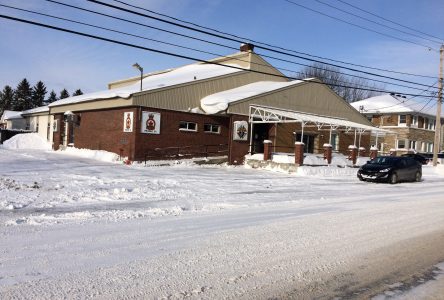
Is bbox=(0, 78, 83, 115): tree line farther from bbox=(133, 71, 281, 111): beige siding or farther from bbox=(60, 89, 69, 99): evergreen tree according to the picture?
bbox=(133, 71, 281, 111): beige siding

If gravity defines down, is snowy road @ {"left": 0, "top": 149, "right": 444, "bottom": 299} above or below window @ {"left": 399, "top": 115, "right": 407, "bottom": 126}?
below

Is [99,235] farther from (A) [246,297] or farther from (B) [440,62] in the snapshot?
(B) [440,62]

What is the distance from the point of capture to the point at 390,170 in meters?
22.5

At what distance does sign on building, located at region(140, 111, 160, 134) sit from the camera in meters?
25.7

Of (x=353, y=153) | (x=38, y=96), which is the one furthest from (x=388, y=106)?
(x=38, y=96)

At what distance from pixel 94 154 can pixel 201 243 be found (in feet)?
74.7

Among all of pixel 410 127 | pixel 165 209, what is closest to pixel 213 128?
pixel 165 209

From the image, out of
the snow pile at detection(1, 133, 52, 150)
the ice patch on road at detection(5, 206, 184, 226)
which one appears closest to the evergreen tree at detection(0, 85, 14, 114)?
the snow pile at detection(1, 133, 52, 150)

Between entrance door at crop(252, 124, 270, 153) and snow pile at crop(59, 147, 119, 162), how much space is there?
959cm

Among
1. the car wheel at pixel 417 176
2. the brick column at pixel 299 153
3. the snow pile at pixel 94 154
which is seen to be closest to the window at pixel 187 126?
the snow pile at pixel 94 154

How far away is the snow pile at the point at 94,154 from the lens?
87.8 ft

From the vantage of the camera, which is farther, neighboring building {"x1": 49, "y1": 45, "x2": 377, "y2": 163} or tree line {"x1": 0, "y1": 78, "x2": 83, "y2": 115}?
tree line {"x1": 0, "y1": 78, "x2": 83, "y2": 115}

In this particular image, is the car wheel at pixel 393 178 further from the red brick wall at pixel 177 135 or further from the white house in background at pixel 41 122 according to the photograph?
the white house in background at pixel 41 122

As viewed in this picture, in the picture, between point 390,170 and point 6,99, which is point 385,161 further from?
point 6,99
